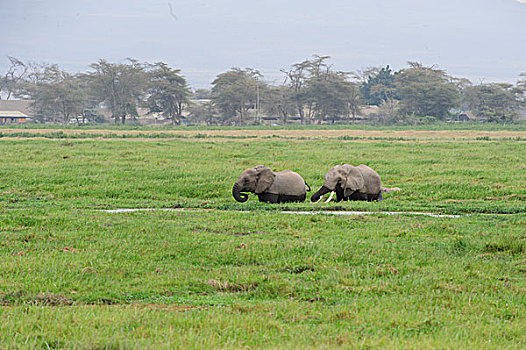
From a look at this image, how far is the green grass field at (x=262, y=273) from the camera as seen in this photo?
642 cm

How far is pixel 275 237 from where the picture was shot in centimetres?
1234

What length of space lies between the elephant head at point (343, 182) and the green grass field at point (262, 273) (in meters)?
0.82

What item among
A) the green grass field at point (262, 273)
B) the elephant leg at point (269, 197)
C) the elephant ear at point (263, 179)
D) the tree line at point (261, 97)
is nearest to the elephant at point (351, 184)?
the green grass field at point (262, 273)

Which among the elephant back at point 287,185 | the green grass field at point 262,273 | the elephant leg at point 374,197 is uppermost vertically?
the elephant back at point 287,185

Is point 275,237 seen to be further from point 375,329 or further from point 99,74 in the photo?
point 99,74

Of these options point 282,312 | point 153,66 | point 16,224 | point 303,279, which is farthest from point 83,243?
point 153,66

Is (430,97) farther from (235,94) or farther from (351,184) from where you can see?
(351,184)

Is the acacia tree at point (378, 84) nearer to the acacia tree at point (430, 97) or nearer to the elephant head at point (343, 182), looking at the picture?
the acacia tree at point (430, 97)

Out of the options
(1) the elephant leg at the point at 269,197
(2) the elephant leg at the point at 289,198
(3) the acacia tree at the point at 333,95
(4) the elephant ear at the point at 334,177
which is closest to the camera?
(4) the elephant ear at the point at 334,177

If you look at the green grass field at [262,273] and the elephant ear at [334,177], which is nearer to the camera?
the green grass field at [262,273]

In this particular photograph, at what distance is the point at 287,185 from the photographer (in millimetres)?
18109

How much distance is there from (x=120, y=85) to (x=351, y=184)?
94519 mm

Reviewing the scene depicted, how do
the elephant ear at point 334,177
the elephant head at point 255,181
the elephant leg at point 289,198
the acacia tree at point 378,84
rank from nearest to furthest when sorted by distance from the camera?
the elephant head at point 255,181 → the elephant ear at point 334,177 → the elephant leg at point 289,198 → the acacia tree at point 378,84

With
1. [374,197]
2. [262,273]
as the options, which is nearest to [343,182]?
[374,197]
